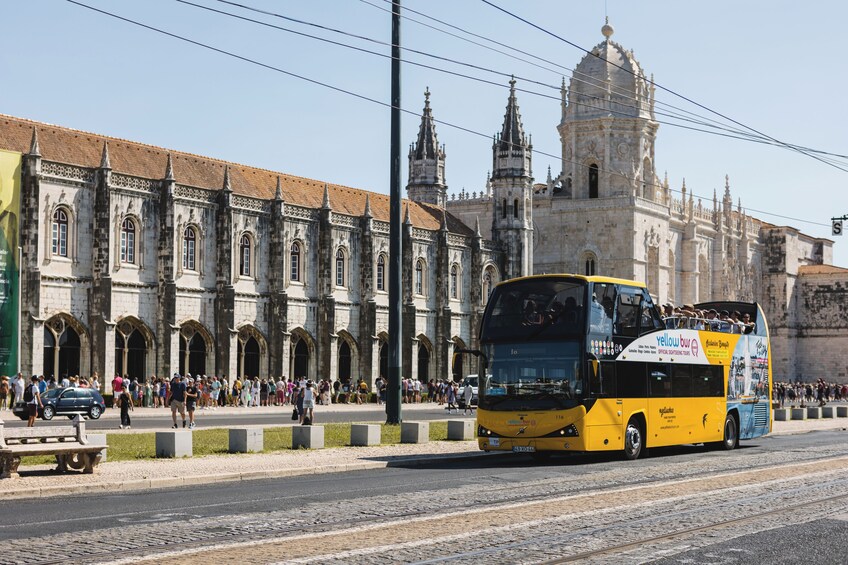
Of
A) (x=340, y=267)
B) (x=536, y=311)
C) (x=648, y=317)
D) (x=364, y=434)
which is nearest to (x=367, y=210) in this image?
(x=340, y=267)

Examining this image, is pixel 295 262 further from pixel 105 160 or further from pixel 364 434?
pixel 364 434

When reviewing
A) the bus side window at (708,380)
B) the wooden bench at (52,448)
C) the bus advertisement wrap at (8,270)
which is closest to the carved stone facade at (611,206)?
the bus advertisement wrap at (8,270)

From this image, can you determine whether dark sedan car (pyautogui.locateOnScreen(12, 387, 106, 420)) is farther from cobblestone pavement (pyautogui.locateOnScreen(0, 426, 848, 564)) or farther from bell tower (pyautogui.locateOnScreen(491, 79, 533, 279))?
bell tower (pyautogui.locateOnScreen(491, 79, 533, 279))

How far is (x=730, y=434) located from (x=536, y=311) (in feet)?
25.3

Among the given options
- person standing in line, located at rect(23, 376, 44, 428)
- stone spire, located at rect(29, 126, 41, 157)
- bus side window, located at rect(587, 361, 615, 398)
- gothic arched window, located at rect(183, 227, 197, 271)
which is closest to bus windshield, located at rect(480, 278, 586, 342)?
bus side window, located at rect(587, 361, 615, 398)

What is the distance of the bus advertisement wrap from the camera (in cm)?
4303

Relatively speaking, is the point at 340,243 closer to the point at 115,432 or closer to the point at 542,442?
the point at 115,432

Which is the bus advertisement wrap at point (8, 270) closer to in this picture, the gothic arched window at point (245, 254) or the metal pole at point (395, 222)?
the gothic arched window at point (245, 254)

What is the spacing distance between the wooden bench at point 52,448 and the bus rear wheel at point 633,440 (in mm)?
10316

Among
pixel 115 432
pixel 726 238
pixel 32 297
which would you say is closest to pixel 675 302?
pixel 726 238

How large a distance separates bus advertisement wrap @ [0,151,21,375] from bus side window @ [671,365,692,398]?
26.2 m

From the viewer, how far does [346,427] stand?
111 ft

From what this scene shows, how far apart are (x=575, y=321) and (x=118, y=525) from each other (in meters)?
11.4

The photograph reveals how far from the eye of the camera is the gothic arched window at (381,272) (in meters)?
63.2
